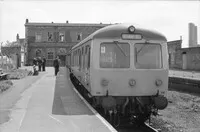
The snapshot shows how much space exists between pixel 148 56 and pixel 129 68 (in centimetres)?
71

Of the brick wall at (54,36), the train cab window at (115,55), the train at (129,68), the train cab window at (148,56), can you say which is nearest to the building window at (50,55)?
the brick wall at (54,36)

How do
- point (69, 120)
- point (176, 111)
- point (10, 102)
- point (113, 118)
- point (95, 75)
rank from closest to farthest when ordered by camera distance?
point (69, 120) → point (95, 75) → point (113, 118) → point (10, 102) → point (176, 111)

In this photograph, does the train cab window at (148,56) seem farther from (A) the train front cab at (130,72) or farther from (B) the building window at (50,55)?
(B) the building window at (50,55)

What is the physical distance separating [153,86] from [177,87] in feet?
36.9

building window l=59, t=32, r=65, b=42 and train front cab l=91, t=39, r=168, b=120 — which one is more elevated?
building window l=59, t=32, r=65, b=42

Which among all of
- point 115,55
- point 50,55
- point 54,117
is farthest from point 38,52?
point 54,117

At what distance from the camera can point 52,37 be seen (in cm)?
5219

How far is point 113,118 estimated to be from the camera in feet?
29.8

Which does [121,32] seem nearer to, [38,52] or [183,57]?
[183,57]

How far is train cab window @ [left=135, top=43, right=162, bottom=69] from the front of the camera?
855 cm

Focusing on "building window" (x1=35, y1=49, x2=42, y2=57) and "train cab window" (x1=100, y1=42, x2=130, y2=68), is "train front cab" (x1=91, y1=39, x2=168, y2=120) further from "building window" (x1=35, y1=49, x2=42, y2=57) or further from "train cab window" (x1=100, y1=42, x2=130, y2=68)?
"building window" (x1=35, y1=49, x2=42, y2=57)

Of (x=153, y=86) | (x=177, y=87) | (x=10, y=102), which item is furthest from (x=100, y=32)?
(x=177, y=87)

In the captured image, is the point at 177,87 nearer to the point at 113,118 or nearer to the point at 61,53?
the point at 113,118

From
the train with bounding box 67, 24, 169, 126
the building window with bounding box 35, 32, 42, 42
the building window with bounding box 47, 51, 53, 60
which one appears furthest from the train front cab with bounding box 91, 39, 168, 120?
the building window with bounding box 35, 32, 42, 42
